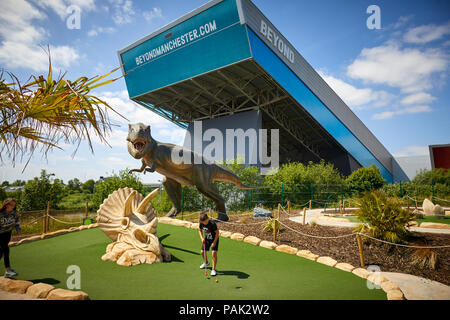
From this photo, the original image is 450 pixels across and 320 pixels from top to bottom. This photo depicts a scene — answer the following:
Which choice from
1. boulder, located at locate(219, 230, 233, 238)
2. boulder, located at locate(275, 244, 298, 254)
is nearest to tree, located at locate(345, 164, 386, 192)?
boulder, located at locate(219, 230, 233, 238)

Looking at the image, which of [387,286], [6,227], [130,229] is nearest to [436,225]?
[387,286]

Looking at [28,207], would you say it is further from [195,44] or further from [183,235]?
[195,44]

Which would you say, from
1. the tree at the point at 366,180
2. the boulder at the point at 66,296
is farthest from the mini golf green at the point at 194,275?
the tree at the point at 366,180

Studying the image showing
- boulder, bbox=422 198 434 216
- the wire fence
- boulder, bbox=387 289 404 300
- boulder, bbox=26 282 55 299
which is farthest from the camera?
the wire fence

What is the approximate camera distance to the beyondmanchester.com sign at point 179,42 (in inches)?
675

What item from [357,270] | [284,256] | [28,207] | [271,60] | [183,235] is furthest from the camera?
[271,60]

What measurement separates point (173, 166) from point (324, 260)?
513cm

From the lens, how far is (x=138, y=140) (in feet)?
24.4

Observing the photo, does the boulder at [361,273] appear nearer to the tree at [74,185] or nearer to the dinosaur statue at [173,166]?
the dinosaur statue at [173,166]

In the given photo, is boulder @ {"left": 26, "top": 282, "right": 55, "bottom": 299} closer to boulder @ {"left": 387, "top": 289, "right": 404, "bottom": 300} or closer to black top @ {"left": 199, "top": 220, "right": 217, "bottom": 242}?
black top @ {"left": 199, "top": 220, "right": 217, "bottom": 242}

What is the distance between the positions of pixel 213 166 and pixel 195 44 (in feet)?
39.1

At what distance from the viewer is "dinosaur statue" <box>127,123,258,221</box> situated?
7527 millimetres
